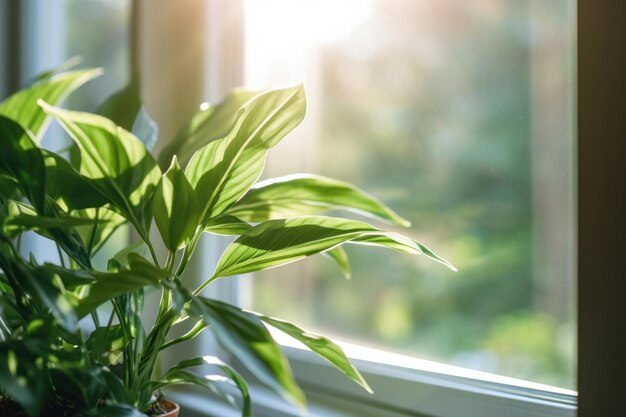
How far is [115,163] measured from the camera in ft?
1.88

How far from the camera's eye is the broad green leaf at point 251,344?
0.46m

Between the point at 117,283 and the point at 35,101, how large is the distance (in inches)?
13.7

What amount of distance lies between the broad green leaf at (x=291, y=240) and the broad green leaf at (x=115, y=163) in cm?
10

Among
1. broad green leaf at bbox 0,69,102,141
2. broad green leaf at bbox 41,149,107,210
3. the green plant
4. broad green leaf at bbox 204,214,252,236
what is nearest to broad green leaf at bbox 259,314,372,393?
the green plant

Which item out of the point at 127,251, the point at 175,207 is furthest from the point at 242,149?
the point at 127,251

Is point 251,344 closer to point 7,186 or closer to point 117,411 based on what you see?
point 117,411

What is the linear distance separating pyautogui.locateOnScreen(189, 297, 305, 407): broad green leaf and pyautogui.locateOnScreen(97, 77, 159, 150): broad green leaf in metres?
0.34

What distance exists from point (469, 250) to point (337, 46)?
0.44m

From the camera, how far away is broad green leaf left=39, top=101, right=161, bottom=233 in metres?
0.54

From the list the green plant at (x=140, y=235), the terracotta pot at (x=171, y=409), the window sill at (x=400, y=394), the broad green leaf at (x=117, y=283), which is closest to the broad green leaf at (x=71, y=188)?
the green plant at (x=140, y=235)

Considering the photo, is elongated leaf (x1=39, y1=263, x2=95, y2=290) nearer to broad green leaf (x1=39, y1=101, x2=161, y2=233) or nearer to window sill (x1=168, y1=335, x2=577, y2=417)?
broad green leaf (x1=39, y1=101, x2=161, y2=233)

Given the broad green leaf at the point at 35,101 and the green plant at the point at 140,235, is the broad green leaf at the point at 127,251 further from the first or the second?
the broad green leaf at the point at 35,101

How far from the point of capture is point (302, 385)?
1.03 meters

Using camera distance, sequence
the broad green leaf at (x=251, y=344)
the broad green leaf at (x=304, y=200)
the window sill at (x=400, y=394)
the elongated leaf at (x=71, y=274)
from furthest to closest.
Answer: the window sill at (x=400, y=394) < the broad green leaf at (x=304, y=200) < the elongated leaf at (x=71, y=274) < the broad green leaf at (x=251, y=344)
